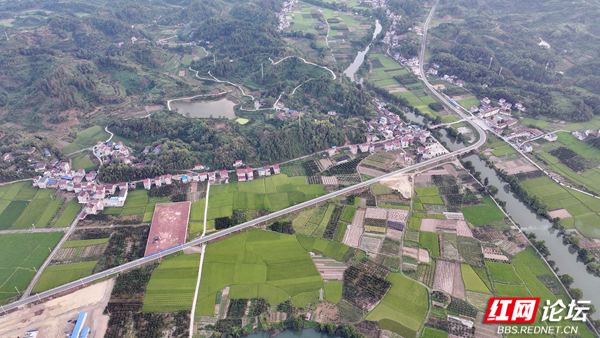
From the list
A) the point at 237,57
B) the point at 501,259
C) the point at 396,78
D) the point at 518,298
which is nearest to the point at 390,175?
the point at 501,259

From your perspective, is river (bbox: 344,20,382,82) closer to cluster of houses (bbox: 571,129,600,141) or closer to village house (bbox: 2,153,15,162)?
cluster of houses (bbox: 571,129,600,141)

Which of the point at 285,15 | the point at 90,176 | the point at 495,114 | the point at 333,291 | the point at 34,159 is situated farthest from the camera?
the point at 285,15

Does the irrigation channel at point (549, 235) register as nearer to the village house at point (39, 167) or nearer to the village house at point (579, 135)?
the village house at point (579, 135)

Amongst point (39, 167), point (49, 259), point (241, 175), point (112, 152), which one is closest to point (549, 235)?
point (241, 175)

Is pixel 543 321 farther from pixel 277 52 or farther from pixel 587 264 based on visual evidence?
pixel 277 52

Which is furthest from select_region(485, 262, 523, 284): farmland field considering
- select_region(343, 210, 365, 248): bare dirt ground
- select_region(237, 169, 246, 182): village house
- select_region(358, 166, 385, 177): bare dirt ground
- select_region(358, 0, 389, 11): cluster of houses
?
select_region(358, 0, 389, 11): cluster of houses

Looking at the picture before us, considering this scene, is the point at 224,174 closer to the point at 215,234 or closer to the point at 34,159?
the point at 215,234
